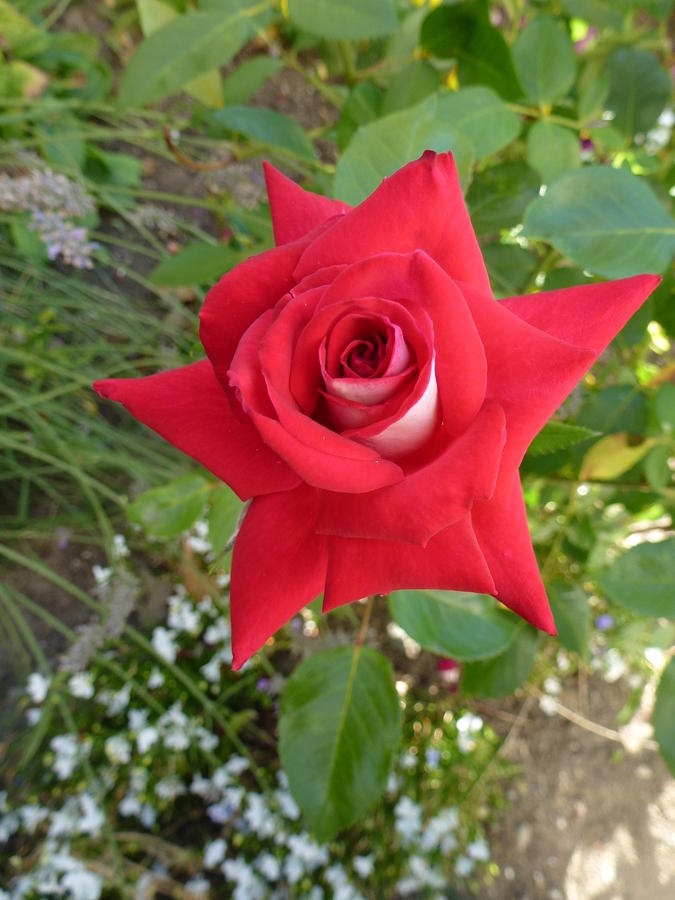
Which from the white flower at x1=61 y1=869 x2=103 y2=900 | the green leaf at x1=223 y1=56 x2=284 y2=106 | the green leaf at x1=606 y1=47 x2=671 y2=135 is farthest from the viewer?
the white flower at x1=61 y1=869 x2=103 y2=900

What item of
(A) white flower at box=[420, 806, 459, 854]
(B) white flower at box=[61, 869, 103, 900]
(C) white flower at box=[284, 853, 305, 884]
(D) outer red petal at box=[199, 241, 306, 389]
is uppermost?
(D) outer red petal at box=[199, 241, 306, 389]

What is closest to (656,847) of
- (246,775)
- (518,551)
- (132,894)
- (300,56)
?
(246,775)

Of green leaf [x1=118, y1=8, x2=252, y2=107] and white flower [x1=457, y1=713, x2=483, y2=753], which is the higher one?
green leaf [x1=118, y1=8, x2=252, y2=107]

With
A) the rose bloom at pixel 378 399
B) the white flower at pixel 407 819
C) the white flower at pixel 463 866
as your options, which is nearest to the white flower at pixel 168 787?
the white flower at pixel 407 819

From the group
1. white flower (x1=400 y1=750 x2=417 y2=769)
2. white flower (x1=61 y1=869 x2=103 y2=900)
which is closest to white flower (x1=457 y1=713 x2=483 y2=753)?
white flower (x1=400 y1=750 x2=417 y2=769)

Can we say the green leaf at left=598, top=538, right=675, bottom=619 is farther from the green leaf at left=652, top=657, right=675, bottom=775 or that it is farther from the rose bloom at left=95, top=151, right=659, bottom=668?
the rose bloom at left=95, top=151, right=659, bottom=668

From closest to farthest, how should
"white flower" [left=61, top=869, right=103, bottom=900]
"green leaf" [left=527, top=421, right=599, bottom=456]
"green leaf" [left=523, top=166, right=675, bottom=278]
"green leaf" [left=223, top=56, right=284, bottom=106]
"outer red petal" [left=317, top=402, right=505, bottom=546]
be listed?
"outer red petal" [left=317, top=402, right=505, bottom=546] → "green leaf" [left=527, top=421, right=599, bottom=456] → "green leaf" [left=523, top=166, right=675, bottom=278] → "green leaf" [left=223, top=56, right=284, bottom=106] → "white flower" [left=61, top=869, right=103, bottom=900]

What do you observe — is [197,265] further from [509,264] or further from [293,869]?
[293,869]

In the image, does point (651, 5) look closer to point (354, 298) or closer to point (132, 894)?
point (354, 298)
